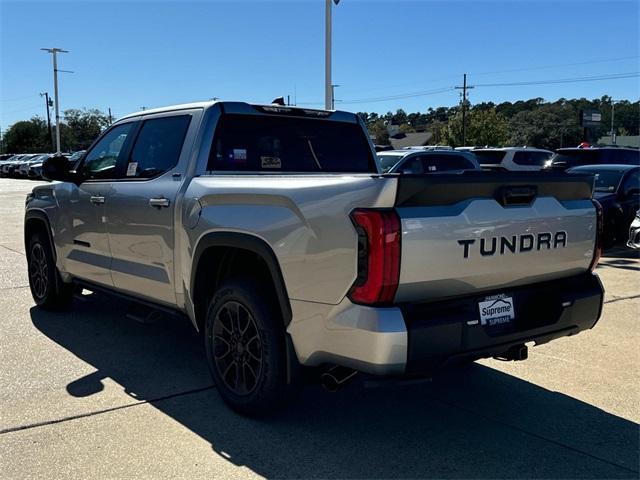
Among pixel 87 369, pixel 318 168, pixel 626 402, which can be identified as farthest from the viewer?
pixel 318 168

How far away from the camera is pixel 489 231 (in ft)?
10.7

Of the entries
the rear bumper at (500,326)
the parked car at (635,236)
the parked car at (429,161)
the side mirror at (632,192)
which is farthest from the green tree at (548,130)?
the rear bumper at (500,326)

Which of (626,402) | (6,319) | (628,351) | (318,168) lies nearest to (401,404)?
(626,402)

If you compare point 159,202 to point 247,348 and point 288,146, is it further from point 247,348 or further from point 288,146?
point 247,348

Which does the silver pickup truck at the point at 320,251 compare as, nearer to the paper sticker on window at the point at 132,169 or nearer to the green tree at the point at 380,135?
the paper sticker on window at the point at 132,169

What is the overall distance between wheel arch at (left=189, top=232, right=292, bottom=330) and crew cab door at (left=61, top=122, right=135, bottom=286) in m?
1.31

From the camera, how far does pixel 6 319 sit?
6.20 meters

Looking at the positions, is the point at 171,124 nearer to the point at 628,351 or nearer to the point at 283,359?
the point at 283,359

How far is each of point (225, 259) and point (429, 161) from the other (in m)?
9.20

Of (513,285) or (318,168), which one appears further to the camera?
(318,168)

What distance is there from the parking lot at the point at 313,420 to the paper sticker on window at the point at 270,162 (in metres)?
1.64

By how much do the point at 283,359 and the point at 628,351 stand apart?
128 inches

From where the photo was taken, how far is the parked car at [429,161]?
12453mm

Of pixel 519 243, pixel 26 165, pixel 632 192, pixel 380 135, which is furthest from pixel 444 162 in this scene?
pixel 380 135
